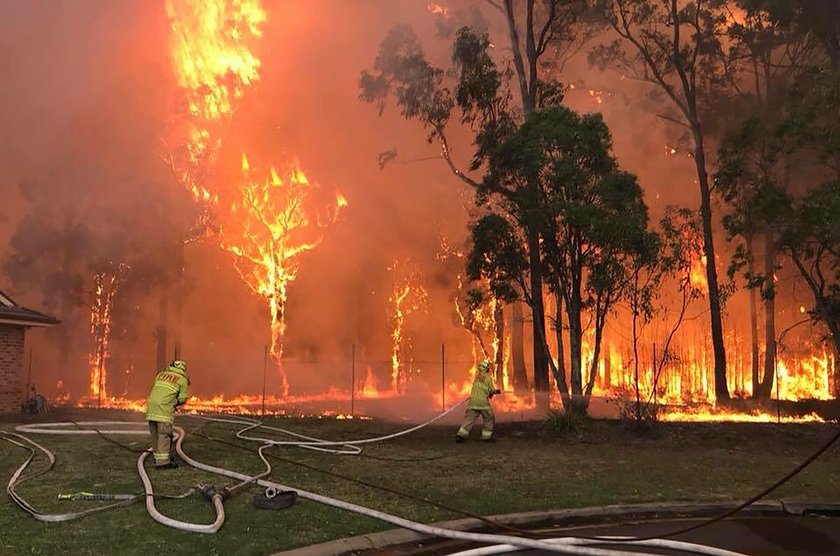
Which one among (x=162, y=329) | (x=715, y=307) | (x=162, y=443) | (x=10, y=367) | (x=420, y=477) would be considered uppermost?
(x=715, y=307)

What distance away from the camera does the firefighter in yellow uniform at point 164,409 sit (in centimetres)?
931

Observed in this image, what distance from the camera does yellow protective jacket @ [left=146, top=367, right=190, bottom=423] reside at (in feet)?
30.6

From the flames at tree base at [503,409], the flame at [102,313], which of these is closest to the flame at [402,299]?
the flames at tree base at [503,409]

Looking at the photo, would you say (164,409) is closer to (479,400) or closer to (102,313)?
(479,400)

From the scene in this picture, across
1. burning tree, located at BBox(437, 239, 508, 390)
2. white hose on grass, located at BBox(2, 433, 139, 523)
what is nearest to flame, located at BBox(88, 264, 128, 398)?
burning tree, located at BBox(437, 239, 508, 390)

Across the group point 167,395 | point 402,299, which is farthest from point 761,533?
point 402,299

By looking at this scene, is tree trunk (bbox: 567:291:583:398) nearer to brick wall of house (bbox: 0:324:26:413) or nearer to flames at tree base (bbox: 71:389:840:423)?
flames at tree base (bbox: 71:389:840:423)

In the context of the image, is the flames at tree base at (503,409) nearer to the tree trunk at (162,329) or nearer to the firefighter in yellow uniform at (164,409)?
the tree trunk at (162,329)

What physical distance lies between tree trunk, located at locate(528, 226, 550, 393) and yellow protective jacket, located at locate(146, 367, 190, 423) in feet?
33.0

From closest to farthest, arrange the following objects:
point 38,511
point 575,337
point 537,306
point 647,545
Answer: point 647,545
point 38,511
point 575,337
point 537,306

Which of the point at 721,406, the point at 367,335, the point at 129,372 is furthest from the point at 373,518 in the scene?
the point at 367,335

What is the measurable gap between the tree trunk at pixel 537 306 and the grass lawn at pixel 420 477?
397 cm

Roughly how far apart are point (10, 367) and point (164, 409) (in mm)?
11255

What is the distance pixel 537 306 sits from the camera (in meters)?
19.0
